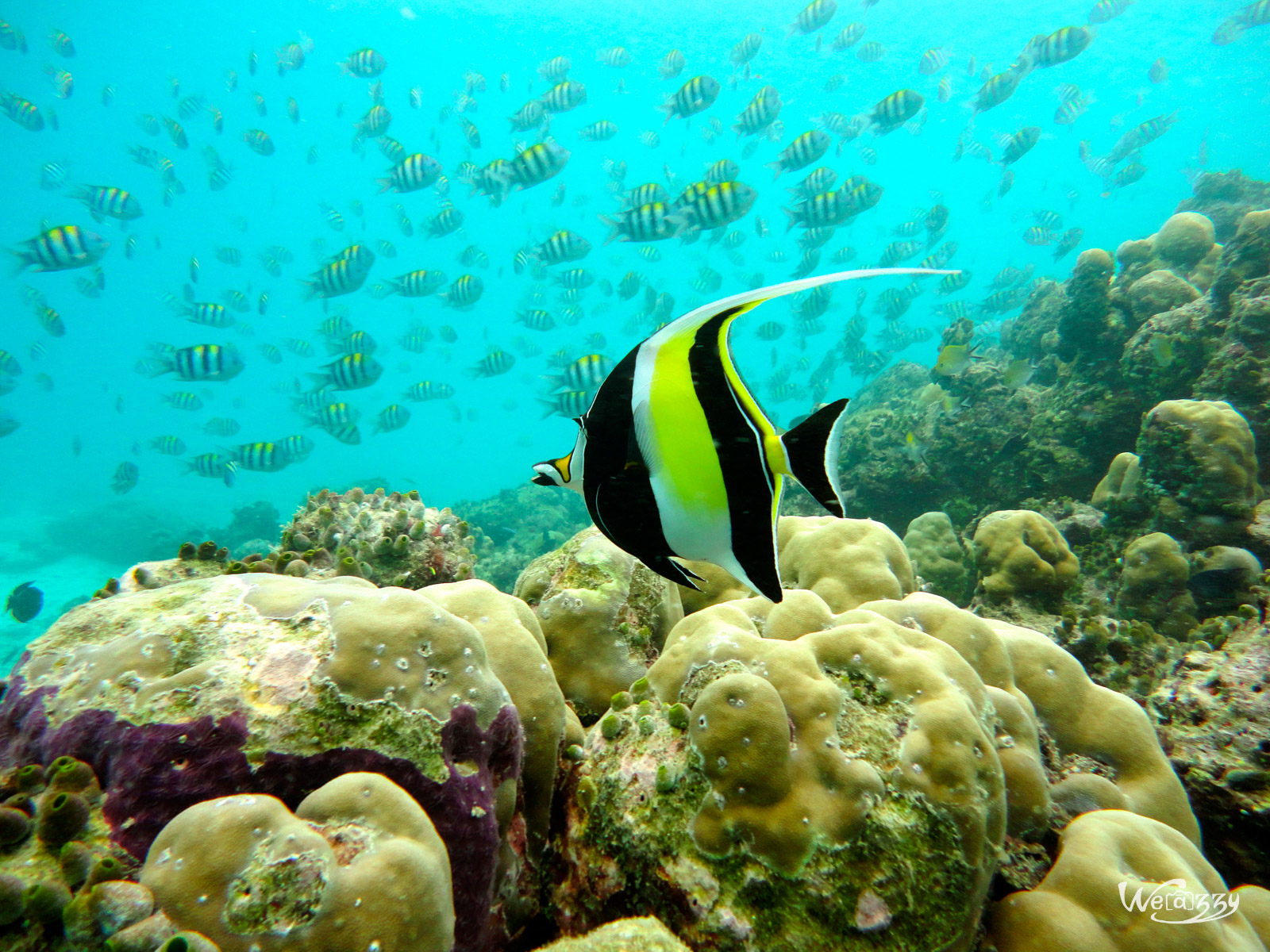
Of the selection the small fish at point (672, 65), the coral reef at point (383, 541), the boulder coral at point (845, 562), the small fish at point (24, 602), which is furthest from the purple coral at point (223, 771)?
the small fish at point (672, 65)

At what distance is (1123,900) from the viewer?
1.63 metres

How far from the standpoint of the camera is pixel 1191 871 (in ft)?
5.66

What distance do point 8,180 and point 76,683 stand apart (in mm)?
88644

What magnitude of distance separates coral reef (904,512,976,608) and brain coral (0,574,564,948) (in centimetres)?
506

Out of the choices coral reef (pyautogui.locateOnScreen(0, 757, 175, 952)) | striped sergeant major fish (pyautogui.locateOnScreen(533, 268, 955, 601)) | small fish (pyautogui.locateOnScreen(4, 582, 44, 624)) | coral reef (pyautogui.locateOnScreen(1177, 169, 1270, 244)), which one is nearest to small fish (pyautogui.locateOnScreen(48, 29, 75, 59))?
small fish (pyautogui.locateOnScreen(4, 582, 44, 624))

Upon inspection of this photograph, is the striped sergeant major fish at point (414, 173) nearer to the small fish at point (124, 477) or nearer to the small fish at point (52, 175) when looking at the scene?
the small fish at point (124, 477)

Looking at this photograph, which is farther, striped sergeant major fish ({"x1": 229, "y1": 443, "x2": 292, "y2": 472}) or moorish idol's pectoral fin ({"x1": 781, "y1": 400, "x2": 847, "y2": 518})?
striped sergeant major fish ({"x1": 229, "y1": 443, "x2": 292, "y2": 472})

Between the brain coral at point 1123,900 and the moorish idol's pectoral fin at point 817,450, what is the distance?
1.72 meters

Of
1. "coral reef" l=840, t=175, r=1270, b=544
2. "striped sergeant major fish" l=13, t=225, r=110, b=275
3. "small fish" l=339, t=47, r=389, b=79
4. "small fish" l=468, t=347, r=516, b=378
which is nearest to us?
"coral reef" l=840, t=175, r=1270, b=544

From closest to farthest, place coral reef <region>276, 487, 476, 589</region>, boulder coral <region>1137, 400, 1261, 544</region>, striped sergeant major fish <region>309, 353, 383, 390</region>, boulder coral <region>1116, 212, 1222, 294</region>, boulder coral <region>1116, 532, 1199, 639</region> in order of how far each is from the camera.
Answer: coral reef <region>276, 487, 476, 589</region>
boulder coral <region>1116, 532, 1199, 639</region>
boulder coral <region>1137, 400, 1261, 544</region>
striped sergeant major fish <region>309, 353, 383, 390</region>
boulder coral <region>1116, 212, 1222, 294</region>

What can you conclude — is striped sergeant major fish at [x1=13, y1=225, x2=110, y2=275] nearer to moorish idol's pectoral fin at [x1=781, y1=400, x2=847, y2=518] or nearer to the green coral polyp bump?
the green coral polyp bump

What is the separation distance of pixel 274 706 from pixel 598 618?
1.44 metres

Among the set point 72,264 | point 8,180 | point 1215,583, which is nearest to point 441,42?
point 8,180

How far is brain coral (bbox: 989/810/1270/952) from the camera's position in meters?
1.58
